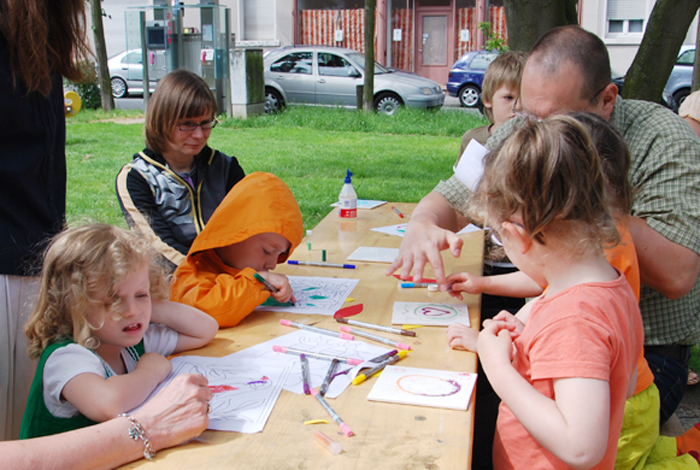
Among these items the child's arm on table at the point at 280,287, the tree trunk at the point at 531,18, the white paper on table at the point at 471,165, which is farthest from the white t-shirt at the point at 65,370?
the tree trunk at the point at 531,18

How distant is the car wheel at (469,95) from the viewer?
16.2m

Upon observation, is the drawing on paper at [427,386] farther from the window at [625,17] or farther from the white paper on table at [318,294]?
the window at [625,17]

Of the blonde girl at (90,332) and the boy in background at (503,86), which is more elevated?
the boy in background at (503,86)

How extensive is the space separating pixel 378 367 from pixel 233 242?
0.77 m

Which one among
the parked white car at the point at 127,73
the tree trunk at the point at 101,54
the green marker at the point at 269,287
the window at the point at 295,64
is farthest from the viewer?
the parked white car at the point at 127,73

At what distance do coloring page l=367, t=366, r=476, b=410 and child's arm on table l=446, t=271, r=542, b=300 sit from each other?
576 millimetres

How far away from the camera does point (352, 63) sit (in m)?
14.2

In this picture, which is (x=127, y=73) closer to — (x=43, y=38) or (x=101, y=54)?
(x=101, y=54)

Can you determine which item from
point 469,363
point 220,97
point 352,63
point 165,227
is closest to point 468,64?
point 352,63

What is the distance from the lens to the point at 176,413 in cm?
137

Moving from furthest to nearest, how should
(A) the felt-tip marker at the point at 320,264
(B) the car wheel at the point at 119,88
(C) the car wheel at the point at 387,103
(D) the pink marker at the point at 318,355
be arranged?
(B) the car wheel at the point at 119,88 → (C) the car wheel at the point at 387,103 → (A) the felt-tip marker at the point at 320,264 → (D) the pink marker at the point at 318,355

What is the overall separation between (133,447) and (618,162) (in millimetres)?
1204

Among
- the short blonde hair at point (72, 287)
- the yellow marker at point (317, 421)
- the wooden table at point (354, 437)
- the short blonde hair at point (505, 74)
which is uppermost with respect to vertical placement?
the short blonde hair at point (505, 74)

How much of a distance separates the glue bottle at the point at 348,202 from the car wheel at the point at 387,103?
34.1 ft
